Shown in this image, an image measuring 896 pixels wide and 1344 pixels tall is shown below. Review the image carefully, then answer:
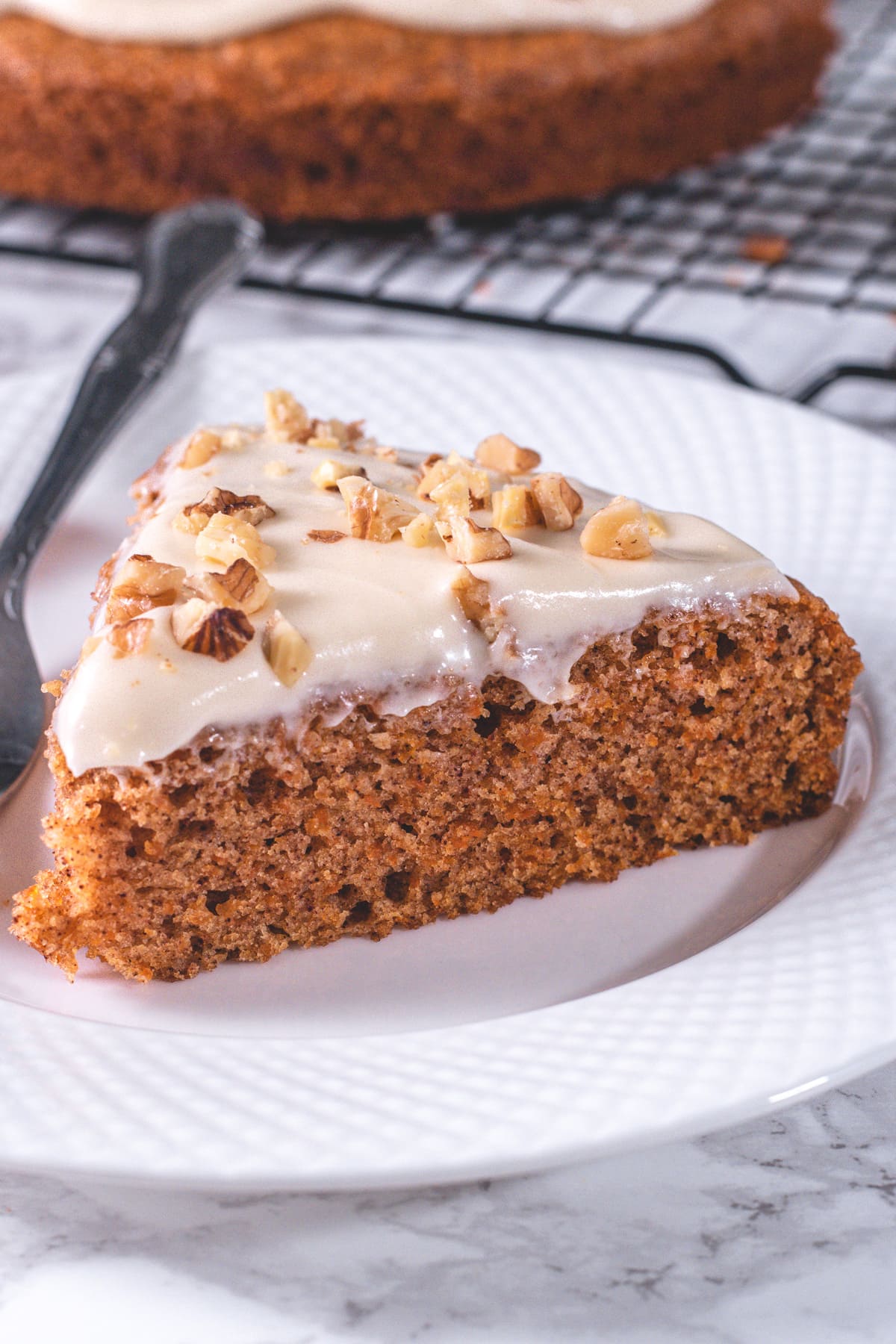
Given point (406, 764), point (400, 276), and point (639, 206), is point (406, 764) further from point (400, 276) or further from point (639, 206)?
point (639, 206)

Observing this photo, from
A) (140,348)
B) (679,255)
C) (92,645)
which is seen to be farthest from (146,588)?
(679,255)

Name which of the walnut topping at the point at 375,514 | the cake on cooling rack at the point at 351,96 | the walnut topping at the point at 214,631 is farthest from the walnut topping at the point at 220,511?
the cake on cooling rack at the point at 351,96

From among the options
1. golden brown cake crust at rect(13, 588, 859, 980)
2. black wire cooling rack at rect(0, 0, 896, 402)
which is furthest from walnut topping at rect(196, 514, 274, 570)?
black wire cooling rack at rect(0, 0, 896, 402)

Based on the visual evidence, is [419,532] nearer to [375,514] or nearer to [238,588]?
[375,514]

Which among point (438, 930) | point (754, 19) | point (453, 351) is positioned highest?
point (754, 19)

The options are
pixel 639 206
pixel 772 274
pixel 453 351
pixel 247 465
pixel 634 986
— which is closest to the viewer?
pixel 634 986

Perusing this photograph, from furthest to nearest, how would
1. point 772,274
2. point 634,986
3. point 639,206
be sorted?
point 639,206 < point 772,274 < point 634,986

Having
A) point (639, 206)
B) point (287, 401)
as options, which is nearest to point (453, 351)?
point (287, 401)

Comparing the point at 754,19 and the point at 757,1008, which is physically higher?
the point at 754,19
